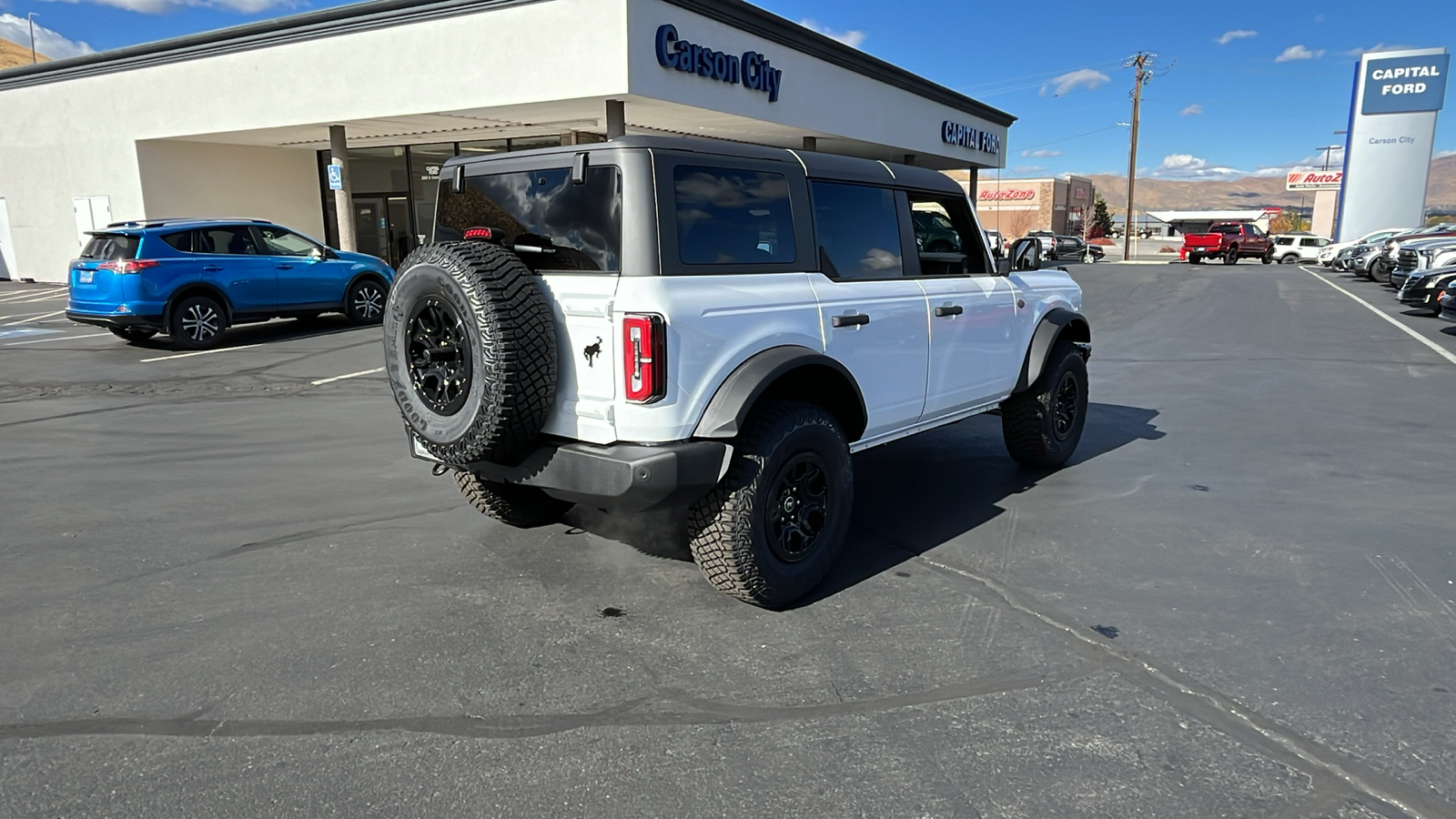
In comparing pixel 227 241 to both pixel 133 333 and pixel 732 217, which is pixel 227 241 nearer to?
pixel 133 333

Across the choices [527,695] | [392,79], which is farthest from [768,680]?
[392,79]

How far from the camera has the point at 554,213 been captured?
4.01 metres

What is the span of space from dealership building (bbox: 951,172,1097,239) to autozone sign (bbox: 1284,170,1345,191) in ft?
70.4

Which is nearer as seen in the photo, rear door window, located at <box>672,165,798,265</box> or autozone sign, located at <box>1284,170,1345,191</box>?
rear door window, located at <box>672,165,798,265</box>

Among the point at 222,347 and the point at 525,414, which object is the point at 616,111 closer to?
the point at 222,347

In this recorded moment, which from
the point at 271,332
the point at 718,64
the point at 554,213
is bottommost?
the point at 271,332

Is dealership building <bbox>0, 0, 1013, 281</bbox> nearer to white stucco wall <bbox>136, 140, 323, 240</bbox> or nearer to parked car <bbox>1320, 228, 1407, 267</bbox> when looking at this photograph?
white stucco wall <bbox>136, 140, 323, 240</bbox>

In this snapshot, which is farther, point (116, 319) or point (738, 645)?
point (116, 319)

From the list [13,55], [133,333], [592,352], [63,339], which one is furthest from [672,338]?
[13,55]

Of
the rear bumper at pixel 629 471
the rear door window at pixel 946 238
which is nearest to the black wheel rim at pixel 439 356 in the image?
the rear bumper at pixel 629 471

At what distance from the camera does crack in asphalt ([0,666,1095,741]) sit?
10.1ft

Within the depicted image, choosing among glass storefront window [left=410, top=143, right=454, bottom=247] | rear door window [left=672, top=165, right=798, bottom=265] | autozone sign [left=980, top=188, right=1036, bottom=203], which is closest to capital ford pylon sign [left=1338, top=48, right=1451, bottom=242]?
autozone sign [left=980, top=188, right=1036, bottom=203]

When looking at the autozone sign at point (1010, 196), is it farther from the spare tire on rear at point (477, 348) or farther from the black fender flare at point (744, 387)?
the spare tire on rear at point (477, 348)

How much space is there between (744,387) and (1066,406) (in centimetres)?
349
